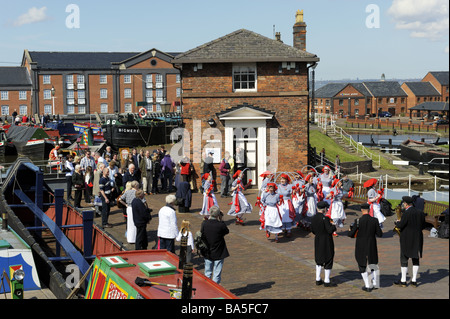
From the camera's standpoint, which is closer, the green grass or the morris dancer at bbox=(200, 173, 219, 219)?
the morris dancer at bbox=(200, 173, 219, 219)

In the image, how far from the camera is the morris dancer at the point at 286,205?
16.0m

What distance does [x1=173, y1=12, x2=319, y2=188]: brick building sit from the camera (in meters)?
24.6

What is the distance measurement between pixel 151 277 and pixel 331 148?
125 feet

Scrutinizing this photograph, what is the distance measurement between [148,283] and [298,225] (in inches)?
425

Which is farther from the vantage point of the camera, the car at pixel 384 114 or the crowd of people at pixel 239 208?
the car at pixel 384 114

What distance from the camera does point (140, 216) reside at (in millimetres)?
13133

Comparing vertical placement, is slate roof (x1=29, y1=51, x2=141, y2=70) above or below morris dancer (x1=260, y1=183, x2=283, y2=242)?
above

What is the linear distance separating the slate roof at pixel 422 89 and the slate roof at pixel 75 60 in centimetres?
6566

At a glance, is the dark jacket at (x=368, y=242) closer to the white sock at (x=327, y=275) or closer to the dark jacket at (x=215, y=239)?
the white sock at (x=327, y=275)

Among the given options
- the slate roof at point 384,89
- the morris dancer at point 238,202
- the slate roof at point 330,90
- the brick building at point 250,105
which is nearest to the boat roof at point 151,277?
the morris dancer at point 238,202

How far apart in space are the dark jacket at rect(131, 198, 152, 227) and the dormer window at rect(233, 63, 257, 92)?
12.6 m

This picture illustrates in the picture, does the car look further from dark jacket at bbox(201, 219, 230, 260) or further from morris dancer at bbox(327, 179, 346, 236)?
dark jacket at bbox(201, 219, 230, 260)

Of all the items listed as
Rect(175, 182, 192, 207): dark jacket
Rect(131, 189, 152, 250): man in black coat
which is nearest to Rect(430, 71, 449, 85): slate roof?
Rect(175, 182, 192, 207): dark jacket

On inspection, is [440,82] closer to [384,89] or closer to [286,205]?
[384,89]
